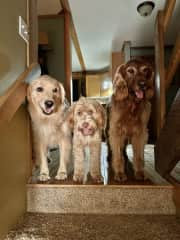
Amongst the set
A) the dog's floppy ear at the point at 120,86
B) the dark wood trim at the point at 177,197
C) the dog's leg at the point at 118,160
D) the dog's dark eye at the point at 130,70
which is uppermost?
the dog's dark eye at the point at 130,70

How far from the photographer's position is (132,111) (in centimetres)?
198

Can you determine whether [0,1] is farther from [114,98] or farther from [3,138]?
[114,98]

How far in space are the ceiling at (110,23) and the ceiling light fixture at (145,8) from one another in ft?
0.20

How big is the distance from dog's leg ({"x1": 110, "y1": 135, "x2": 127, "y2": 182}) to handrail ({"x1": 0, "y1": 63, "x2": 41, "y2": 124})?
87 cm

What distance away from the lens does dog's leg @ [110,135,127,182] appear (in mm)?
1869

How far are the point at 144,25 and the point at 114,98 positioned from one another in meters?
3.08

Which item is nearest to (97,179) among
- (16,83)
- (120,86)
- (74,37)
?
(120,86)

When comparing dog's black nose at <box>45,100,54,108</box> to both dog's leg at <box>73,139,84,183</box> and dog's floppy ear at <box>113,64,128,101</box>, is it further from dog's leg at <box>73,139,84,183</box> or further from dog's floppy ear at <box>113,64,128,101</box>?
dog's floppy ear at <box>113,64,128,101</box>

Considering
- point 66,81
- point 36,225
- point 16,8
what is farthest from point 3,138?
point 66,81

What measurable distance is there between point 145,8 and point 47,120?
2.87 metres

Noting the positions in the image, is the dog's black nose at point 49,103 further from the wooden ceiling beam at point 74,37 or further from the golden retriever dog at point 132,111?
the wooden ceiling beam at point 74,37

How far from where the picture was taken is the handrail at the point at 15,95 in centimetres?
124

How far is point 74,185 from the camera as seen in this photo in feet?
5.50

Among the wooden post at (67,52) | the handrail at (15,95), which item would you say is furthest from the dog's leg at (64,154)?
the wooden post at (67,52)
